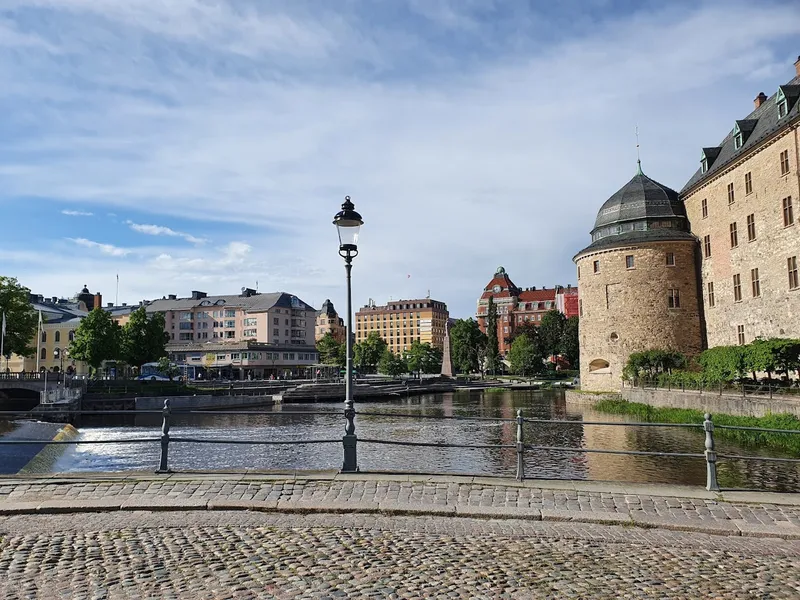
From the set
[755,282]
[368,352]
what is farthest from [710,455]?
[368,352]

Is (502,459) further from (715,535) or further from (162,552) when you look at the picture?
(162,552)

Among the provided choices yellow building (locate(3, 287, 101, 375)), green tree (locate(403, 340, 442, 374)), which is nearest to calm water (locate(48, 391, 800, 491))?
yellow building (locate(3, 287, 101, 375))

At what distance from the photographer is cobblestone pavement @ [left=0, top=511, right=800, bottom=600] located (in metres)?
5.51

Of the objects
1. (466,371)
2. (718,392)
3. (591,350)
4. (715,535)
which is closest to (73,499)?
(715,535)

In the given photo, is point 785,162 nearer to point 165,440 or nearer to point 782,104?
point 782,104

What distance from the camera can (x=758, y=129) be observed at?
124 feet

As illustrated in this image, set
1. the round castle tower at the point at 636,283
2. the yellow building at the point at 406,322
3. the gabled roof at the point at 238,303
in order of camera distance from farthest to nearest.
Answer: the yellow building at the point at 406,322
the gabled roof at the point at 238,303
the round castle tower at the point at 636,283

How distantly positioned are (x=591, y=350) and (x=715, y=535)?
43.1 m

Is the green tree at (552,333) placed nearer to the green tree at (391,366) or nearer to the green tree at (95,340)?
the green tree at (391,366)

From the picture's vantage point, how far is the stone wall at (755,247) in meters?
32.8

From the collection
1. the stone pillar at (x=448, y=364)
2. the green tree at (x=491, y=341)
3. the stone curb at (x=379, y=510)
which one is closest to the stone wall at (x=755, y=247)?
the stone curb at (x=379, y=510)

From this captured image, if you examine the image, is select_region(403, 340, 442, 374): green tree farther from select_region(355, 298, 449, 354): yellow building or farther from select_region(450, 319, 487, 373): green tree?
select_region(355, 298, 449, 354): yellow building

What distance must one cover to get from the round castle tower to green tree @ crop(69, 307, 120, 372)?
45874mm

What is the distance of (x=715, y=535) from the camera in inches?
294
